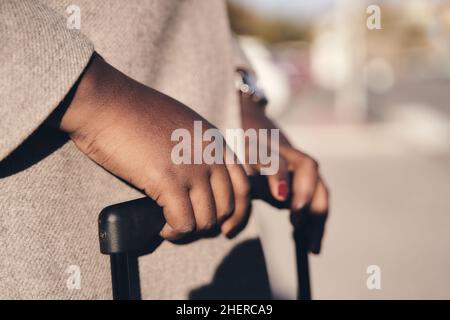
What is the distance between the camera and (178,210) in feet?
2.72

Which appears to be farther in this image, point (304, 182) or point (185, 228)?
point (304, 182)

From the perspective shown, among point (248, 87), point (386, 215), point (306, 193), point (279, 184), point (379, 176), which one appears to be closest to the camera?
point (279, 184)

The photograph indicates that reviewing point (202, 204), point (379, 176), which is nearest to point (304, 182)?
point (202, 204)

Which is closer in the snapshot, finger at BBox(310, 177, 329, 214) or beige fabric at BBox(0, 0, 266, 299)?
beige fabric at BBox(0, 0, 266, 299)

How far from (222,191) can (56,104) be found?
27 cm

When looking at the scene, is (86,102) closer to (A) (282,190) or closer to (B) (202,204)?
(B) (202,204)

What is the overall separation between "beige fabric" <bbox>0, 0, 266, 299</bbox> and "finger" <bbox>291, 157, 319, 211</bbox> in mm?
144

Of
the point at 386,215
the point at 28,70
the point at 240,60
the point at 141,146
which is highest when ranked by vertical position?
the point at 240,60

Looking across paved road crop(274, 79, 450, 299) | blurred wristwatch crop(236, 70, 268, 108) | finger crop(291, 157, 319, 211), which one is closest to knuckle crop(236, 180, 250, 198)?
finger crop(291, 157, 319, 211)

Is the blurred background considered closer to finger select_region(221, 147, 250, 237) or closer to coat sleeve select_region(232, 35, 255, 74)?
coat sleeve select_region(232, 35, 255, 74)

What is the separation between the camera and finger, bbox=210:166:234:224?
0.87 m

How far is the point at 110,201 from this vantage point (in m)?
1.02

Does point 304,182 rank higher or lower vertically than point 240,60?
lower
